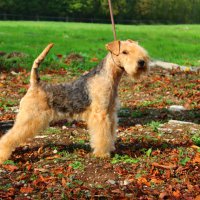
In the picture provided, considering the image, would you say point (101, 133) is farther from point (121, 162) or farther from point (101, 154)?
point (121, 162)

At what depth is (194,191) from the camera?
192 inches

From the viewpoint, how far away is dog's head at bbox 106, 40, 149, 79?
5.64 metres

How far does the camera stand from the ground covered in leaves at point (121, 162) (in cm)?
493

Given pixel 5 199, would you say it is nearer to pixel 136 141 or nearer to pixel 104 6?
pixel 136 141

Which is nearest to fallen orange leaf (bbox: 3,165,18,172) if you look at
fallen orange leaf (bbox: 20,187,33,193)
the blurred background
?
fallen orange leaf (bbox: 20,187,33,193)

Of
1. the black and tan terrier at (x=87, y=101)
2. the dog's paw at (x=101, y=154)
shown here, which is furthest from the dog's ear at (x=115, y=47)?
the dog's paw at (x=101, y=154)

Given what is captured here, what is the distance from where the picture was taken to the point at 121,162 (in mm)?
5828

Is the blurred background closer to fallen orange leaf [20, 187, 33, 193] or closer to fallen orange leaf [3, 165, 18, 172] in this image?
fallen orange leaf [3, 165, 18, 172]

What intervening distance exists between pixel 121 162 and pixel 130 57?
62.1 inches

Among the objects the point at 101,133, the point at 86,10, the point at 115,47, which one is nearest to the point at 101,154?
the point at 101,133

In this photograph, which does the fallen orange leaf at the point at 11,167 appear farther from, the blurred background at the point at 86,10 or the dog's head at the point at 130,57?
the blurred background at the point at 86,10

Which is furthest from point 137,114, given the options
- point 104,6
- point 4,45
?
point 104,6

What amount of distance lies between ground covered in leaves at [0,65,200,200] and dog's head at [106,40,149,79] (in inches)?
51.9

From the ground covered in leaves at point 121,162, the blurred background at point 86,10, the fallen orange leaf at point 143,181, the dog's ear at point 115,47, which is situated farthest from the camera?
the blurred background at point 86,10
